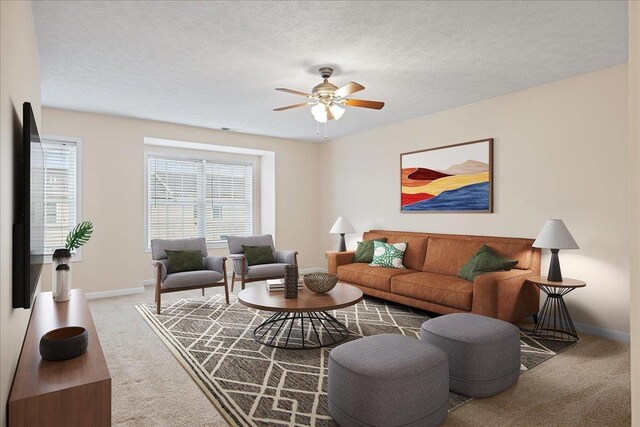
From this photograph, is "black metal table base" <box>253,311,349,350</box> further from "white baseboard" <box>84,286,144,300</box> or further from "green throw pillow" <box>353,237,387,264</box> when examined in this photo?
"white baseboard" <box>84,286,144,300</box>

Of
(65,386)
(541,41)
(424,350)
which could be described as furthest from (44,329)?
(541,41)

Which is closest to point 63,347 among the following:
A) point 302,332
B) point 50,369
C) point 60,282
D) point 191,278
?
point 50,369

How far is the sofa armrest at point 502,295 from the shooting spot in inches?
140

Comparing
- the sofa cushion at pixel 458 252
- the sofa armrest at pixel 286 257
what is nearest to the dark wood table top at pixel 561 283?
the sofa cushion at pixel 458 252

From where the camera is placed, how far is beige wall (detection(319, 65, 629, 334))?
3578 millimetres

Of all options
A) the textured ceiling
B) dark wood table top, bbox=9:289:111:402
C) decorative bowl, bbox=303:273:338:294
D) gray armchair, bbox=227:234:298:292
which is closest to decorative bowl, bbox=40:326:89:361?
dark wood table top, bbox=9:289:111:402

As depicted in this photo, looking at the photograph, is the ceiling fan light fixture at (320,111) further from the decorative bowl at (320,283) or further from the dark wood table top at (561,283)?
the dark wood table top at (561,283)

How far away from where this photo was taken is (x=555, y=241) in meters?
3.60

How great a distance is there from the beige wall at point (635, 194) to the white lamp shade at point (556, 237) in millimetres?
3163

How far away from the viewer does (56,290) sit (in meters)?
3.04

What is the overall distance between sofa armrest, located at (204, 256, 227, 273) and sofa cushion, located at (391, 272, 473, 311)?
7.09 feet

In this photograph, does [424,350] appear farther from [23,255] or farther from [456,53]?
[456,53]

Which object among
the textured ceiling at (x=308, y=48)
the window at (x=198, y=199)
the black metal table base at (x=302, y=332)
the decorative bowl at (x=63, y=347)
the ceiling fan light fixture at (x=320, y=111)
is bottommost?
the black metal table base at (x=302, y=332)

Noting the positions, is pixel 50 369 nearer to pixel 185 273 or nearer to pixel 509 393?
pixel 509 393
